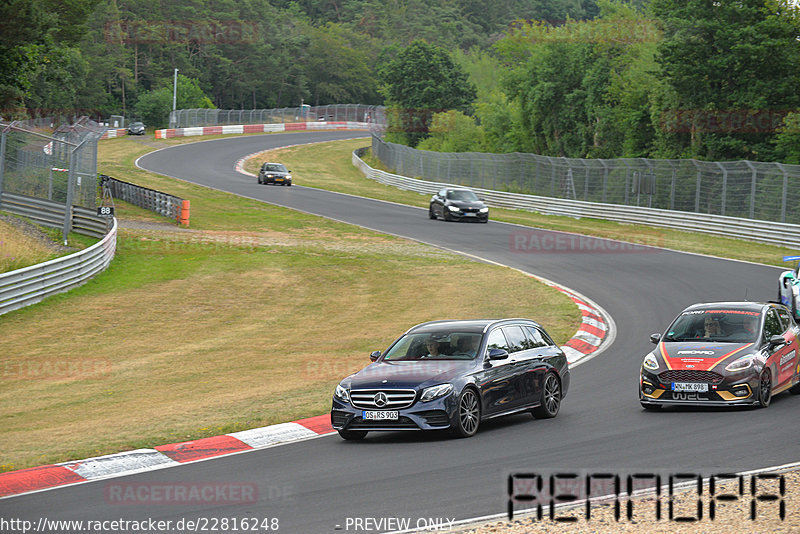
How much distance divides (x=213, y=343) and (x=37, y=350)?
3491 millimetres

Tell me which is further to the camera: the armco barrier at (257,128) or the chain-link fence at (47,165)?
the armco barrier at (257,128)

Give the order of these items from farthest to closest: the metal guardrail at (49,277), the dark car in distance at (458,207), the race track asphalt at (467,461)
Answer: the dark car in distance at (458,207) → the metal guardrail at (49,277) → the race track asphalt at (467,461)

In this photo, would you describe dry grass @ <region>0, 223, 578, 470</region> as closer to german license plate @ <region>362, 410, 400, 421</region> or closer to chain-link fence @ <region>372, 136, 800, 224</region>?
german license plate @ <region>362, 410, 400, 421</region>

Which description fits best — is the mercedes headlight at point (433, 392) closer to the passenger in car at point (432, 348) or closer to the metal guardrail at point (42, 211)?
the passenger in car at point (432, 348)

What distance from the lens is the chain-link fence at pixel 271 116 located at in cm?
10456

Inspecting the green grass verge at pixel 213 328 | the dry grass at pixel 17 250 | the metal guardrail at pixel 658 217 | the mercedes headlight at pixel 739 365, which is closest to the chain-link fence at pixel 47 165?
the dry grass at pixel 17 250

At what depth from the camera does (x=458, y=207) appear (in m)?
43.0

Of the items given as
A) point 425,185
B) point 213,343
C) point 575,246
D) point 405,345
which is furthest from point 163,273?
point 425,185

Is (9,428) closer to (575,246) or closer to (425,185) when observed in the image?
(575,246)

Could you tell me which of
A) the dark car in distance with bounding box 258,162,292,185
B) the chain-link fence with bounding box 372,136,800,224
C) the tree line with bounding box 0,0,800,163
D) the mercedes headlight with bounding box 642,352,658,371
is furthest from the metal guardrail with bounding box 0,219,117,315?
the dark car in distance with bounding box 258,162,292,185

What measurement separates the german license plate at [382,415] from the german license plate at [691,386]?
4216 millimetres

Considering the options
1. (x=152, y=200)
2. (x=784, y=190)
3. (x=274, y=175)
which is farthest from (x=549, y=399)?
(x=274, y=175)

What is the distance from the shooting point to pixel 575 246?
1385 inches

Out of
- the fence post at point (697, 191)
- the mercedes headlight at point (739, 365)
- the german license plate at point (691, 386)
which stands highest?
the fence post at point (697, 191)
